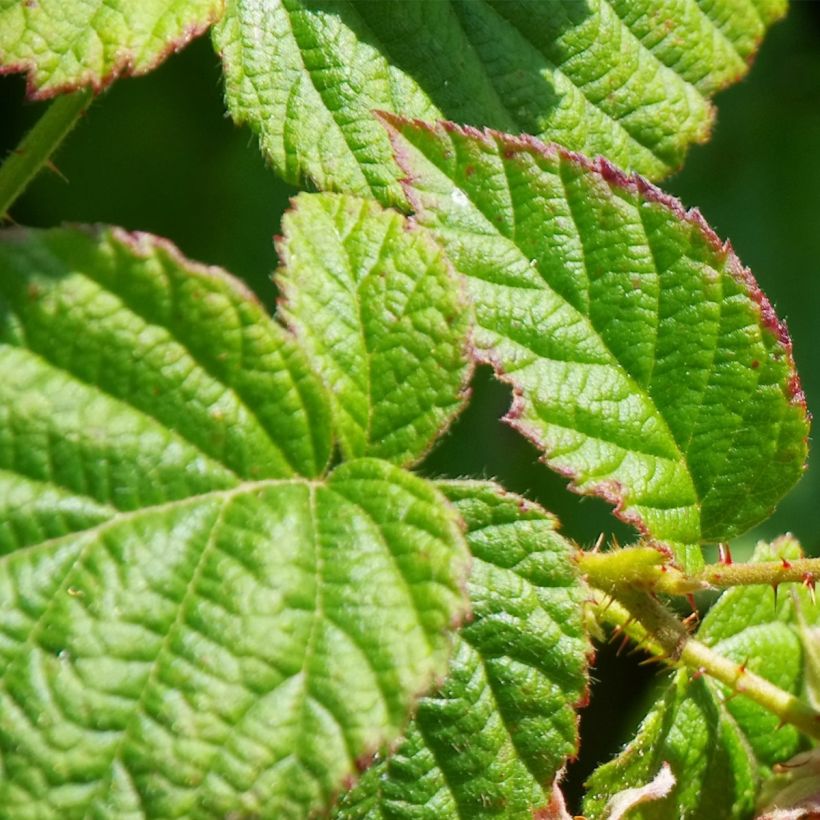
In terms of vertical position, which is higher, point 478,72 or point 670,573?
point 478,72

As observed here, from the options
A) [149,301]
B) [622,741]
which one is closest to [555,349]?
[149,301]

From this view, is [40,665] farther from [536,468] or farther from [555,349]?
[536,468]

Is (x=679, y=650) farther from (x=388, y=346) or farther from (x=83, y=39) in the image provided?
(x=83, y=39)

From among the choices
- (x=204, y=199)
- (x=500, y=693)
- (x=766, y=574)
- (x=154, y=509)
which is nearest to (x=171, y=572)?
(x=154, y=509)

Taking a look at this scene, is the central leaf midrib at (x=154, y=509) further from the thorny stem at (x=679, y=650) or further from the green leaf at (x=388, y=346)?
the thorny stem at (x=679, y=650)

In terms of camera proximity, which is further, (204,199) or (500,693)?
(204,199)

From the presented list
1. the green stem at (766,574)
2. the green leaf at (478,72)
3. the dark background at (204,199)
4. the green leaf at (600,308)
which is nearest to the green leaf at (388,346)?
the green leaf at (600,308)
